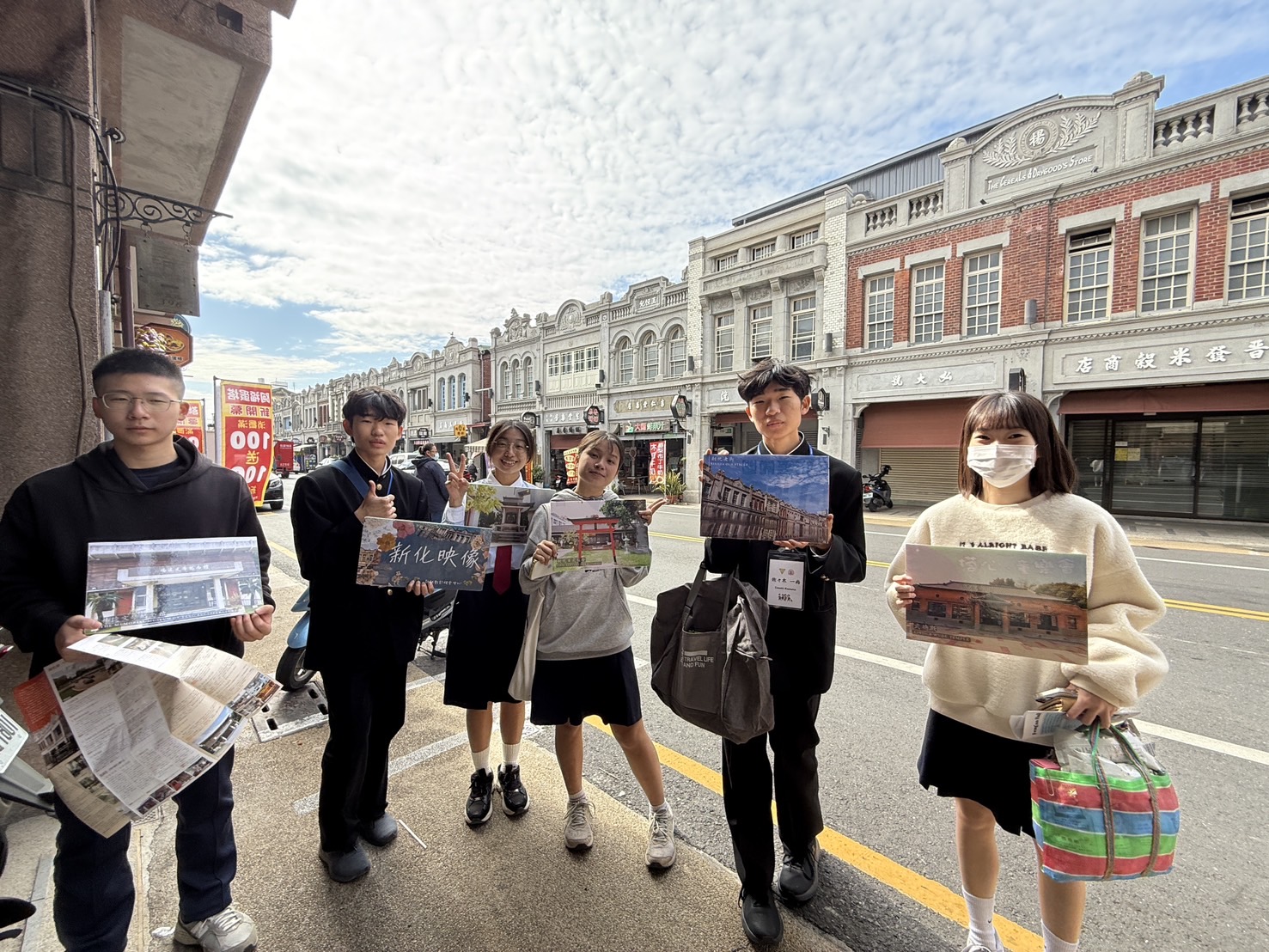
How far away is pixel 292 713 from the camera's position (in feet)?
13.2

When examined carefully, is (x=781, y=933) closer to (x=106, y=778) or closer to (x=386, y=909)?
(x=386, y=909)

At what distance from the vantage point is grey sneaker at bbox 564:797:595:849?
257 cm

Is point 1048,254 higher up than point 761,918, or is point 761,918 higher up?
point 1048,254

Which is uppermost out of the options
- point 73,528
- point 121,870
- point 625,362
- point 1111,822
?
point 625,362

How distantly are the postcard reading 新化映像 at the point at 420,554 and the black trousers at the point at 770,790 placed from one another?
4.21 ft

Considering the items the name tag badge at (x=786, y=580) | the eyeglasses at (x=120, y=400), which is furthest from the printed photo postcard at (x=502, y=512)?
the eyeglasses at (x=120, y=400)

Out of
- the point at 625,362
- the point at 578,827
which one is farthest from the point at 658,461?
the point at 578,827

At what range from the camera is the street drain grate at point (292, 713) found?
3773mm

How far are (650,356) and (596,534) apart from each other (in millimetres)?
24088

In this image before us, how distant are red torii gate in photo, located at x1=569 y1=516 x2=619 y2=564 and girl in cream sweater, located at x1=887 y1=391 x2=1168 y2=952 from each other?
3.63 feet

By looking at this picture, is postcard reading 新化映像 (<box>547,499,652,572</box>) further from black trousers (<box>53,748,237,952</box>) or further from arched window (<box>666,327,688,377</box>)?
arched window (<box>666,327,688,377</box>)

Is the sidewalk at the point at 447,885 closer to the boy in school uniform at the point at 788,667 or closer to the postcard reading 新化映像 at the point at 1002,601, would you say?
the boy in school uniform at the point at 788,667

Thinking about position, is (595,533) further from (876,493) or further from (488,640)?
(876,493)

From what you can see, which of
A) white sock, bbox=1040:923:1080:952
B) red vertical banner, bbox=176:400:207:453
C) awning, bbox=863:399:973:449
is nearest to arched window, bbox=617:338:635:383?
awning, bbox=863:399:973:449
